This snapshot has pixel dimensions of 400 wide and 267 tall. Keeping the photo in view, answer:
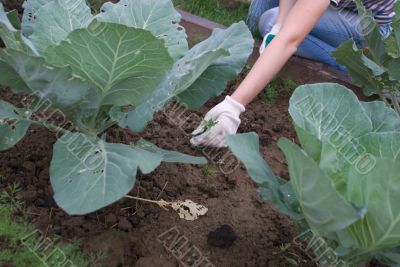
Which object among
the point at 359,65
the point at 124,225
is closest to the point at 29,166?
the point at 124,225

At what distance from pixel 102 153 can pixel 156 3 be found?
26.7 inches

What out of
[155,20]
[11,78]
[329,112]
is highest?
[329,112]

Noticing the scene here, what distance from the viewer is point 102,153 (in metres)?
1.61

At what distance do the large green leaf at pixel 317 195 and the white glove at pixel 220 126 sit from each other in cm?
84

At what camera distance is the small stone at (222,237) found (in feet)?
5.84

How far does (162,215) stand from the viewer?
6.11ft

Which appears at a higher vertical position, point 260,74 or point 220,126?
point 260,74

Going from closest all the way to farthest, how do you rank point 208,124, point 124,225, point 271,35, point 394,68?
point 124,225, point 208,124, point 394,68, point 271,35

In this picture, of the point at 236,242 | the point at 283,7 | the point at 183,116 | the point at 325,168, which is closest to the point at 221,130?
the point at 183,116

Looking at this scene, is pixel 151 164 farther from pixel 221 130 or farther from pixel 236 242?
pixel 221 130

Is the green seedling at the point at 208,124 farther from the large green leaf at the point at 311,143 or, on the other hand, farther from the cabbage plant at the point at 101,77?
the large green leaf at the point at 311,143

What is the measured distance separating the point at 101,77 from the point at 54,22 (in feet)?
1.15

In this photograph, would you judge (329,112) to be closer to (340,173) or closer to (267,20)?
(340,173)

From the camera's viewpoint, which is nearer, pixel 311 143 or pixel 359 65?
pixel 311 143
